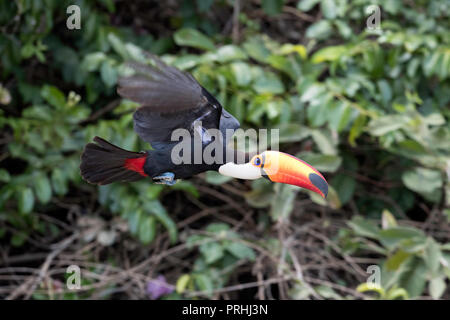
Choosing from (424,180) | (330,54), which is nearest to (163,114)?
(330,54)

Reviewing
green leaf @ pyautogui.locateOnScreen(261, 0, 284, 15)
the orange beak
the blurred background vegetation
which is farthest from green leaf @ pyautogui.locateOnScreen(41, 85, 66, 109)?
the orange beak

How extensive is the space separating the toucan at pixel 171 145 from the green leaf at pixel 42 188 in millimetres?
1330

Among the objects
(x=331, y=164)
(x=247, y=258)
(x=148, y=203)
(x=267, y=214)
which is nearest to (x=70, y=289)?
(x=148, y=203)

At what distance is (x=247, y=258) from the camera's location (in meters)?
2.42

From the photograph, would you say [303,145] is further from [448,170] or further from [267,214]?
[448,170]

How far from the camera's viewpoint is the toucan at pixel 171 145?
31.5 inches

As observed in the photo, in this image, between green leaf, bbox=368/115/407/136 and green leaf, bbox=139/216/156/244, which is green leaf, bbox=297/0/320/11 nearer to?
green leaf, bbox=368/115/407/136

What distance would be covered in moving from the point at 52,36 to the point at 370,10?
A: 1.59m

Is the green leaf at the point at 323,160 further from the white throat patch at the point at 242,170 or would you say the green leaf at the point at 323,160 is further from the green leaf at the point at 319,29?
the white throat patch at the point at 242,170

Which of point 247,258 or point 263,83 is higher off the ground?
point 263,83

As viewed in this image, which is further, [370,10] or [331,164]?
[370,10]

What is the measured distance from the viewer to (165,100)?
80cm

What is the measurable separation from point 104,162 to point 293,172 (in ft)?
1.22

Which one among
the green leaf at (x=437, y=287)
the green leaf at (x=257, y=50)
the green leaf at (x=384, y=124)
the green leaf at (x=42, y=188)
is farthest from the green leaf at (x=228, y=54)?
the green leaf at (x=437, y=287)
